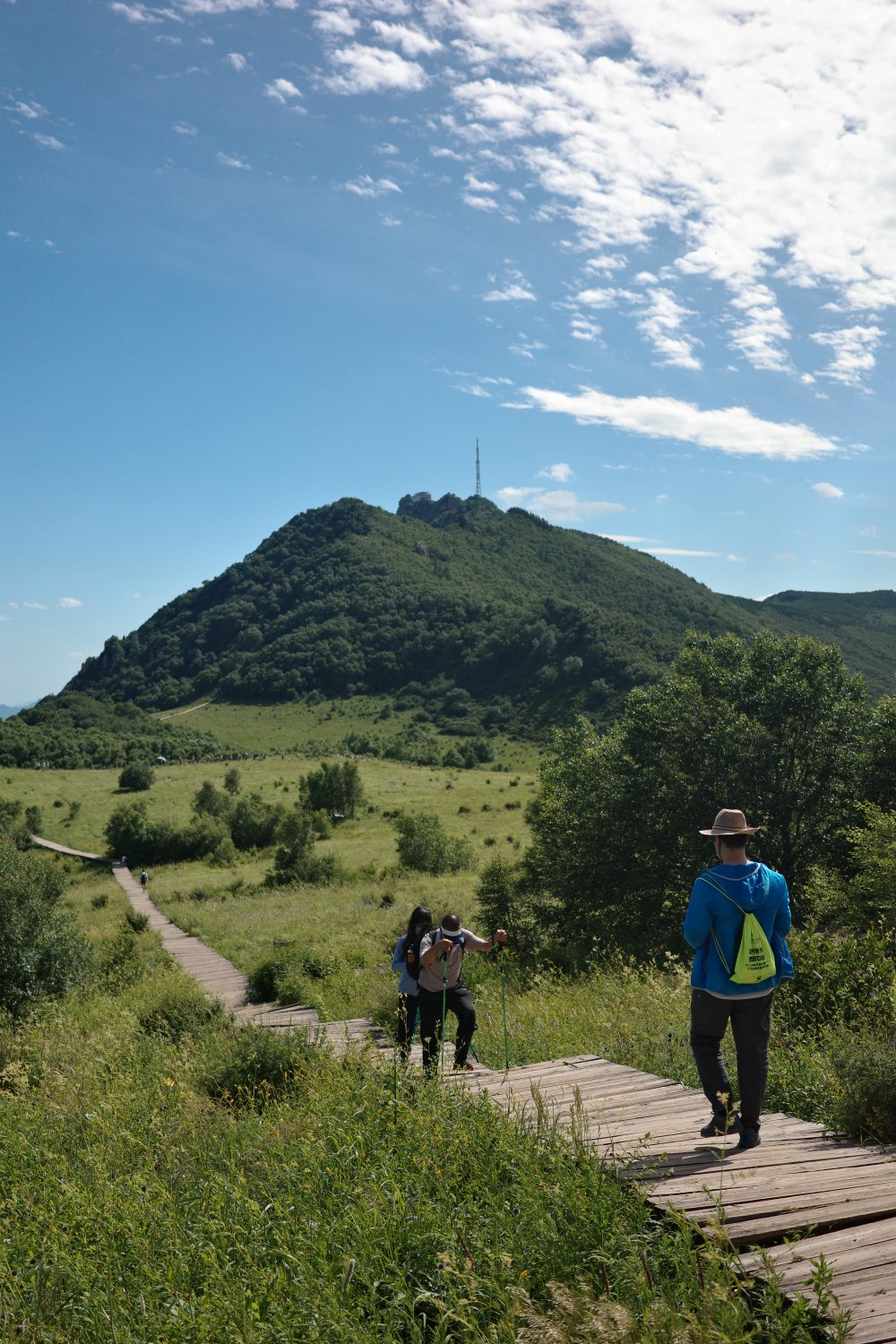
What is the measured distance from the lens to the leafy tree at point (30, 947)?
714 inches

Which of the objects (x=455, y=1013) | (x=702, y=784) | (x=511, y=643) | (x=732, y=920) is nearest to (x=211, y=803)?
(x=702, y=784)

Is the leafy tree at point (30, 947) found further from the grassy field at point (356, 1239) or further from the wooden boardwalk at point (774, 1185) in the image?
the wooden boardwalk at point (774, 1185)

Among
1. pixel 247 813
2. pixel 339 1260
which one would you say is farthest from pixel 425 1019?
pixel 247 813

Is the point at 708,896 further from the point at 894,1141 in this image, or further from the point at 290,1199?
the point at 290,1199

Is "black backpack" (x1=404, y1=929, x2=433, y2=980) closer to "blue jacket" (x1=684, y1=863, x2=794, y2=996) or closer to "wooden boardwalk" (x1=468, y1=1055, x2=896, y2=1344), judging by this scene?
"wooden boardwalk" (x1=468, y1=1055, x2=896, y2=1344)

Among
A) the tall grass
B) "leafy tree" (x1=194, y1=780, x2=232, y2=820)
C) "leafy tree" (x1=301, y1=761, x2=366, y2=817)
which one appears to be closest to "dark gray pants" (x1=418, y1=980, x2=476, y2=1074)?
the tall grass

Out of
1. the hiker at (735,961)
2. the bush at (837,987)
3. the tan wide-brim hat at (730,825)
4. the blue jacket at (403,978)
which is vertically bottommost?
the bush at (837,987)

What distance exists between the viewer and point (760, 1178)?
13.0ft

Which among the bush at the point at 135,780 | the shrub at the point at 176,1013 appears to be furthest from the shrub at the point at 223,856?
the shrub at the point at 176,1013

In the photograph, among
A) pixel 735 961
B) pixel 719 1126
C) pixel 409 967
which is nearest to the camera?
pixel 719 1126

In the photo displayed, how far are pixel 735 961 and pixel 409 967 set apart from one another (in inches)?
137

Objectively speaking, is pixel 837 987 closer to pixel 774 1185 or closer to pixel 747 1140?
pixel 747 1140

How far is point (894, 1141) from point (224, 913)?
29817 millimetres

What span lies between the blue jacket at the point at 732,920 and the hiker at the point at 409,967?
3.02 m
